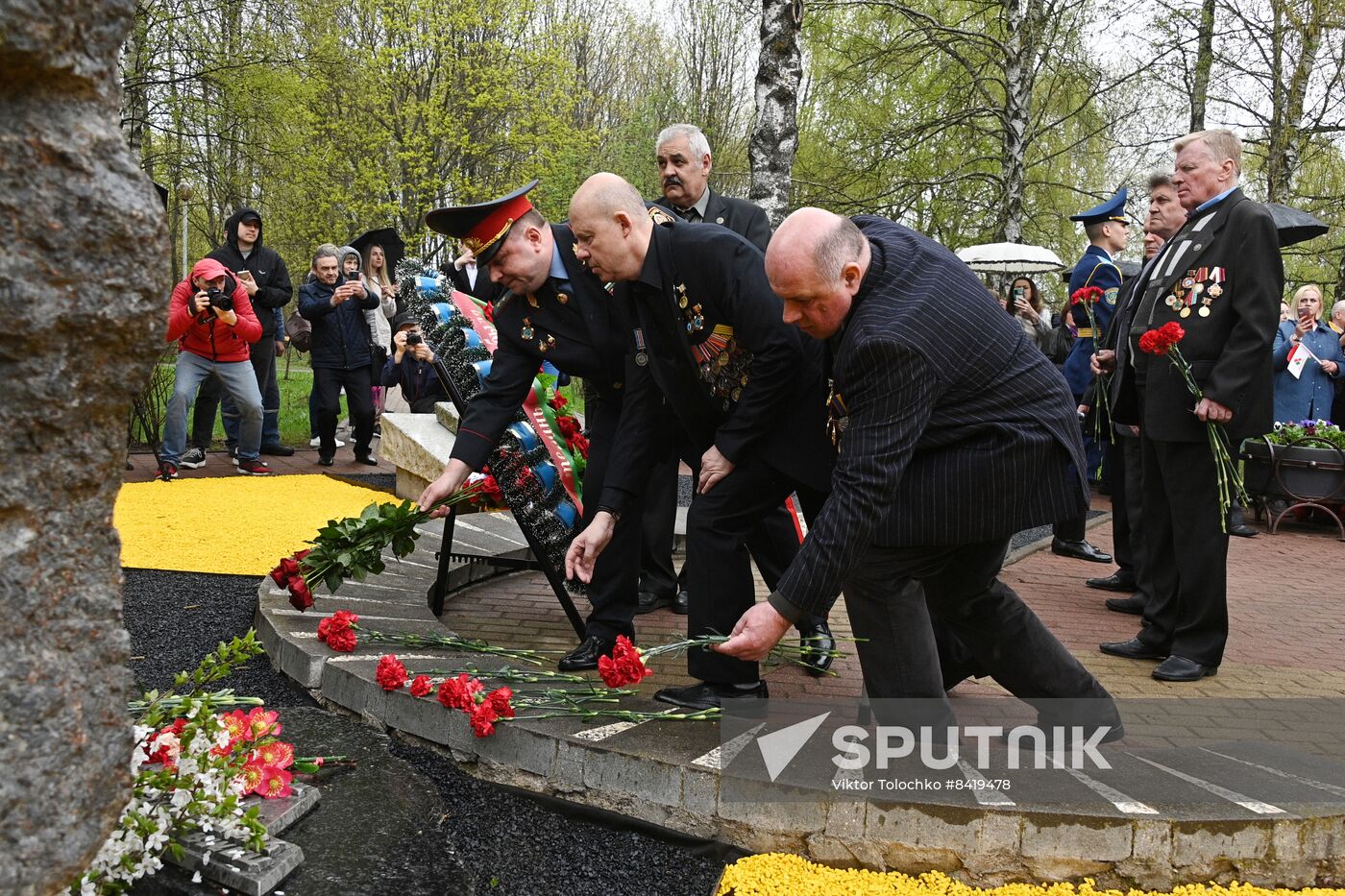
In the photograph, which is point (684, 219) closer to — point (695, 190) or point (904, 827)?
point (695, 190)

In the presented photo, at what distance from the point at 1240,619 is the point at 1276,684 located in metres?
1.38

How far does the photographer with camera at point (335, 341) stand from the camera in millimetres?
10211

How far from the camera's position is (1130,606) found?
5.84 m

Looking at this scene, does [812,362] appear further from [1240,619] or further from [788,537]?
[1240,619]

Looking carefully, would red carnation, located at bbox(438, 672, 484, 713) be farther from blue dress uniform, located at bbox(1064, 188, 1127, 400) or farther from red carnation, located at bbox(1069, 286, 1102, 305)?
red carnation, located at bbox(1069, 286, 1102, 305)

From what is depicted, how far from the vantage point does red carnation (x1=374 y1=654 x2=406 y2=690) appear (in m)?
3.68

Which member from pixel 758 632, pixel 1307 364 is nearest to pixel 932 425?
pixel 758 632

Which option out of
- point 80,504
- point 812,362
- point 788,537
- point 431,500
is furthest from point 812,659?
point 80,504

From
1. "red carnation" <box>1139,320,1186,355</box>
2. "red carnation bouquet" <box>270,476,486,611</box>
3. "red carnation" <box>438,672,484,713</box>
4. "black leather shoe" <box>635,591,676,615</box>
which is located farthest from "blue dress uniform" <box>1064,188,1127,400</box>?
"red carnation" <box>438,672,484,713</box>

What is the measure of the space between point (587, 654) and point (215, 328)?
6.22m

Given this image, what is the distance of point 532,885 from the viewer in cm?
284

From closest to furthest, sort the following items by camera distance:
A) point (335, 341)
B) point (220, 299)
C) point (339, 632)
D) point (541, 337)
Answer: point (339, 632)
point (541, 337)
point (220, 299)
point (335, 341)

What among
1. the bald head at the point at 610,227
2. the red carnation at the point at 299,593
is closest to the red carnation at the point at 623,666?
the bald head at the point at 610,227

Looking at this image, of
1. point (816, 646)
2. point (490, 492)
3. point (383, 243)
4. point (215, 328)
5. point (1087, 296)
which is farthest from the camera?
point (383, 243)
